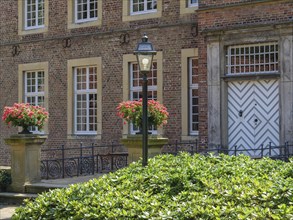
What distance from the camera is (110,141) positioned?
19703 millimetres

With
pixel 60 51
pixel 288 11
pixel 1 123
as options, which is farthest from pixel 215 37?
pixel 1 123

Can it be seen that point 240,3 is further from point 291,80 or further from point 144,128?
point 144,128

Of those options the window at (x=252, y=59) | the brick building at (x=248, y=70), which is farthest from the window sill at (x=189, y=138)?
the window at (x=252, y=59)

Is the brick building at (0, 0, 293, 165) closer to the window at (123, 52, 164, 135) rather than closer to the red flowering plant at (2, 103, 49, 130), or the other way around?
the window at (123, 52, 164, 135)

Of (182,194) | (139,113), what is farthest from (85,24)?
(182,194)

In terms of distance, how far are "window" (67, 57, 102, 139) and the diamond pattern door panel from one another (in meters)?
5.31

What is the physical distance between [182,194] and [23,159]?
8.34 m

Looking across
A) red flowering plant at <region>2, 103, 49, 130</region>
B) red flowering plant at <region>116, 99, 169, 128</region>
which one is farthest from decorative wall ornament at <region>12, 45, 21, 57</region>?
red flowering plant at <region>116, 99, 169, 128</region>

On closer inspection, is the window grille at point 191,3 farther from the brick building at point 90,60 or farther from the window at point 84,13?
the window at point 84,13

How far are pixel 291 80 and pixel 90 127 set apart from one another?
7.62 metres

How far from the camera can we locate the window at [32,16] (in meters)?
21.9

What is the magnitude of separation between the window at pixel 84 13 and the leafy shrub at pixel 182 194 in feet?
42.0

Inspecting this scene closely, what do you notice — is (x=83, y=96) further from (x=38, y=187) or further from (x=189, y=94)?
(x=38, y=187)

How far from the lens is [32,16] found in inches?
880
